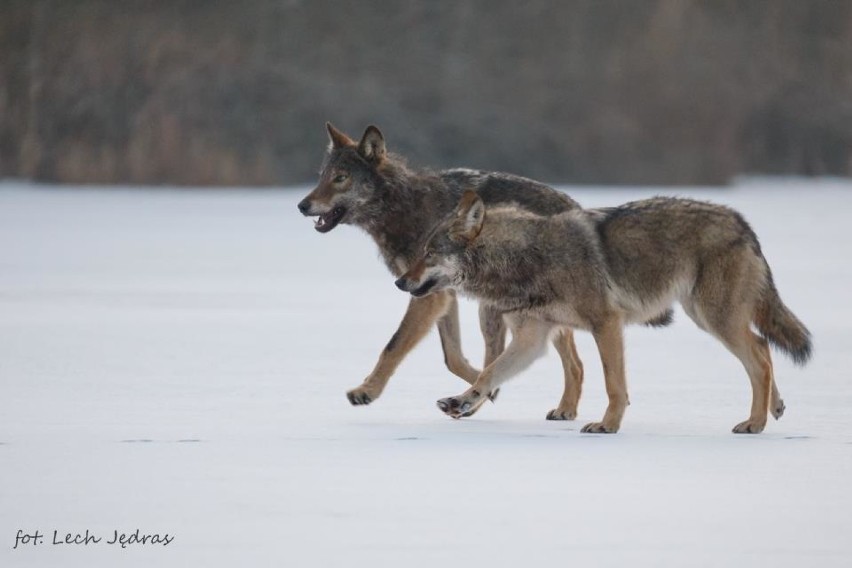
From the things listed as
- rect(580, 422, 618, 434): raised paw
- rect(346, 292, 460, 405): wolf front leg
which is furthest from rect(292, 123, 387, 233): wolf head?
rect(580, 422, 618, 434): raised paw

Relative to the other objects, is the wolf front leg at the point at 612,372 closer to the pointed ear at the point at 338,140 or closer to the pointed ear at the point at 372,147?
the pointed ear at the point at 372,147

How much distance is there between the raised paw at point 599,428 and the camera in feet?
24.7

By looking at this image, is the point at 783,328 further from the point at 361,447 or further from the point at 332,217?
the point at 332,217

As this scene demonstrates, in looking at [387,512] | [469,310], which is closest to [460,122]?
[469,310]

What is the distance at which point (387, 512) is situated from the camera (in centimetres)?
561

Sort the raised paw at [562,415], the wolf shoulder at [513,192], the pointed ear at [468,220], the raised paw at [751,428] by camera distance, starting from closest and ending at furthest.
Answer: the raised paw at [751,428], the pointed ear at [468,220], the raised paw at [562,415], the wolf shoulder at [513,192]

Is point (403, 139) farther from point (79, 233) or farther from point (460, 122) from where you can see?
point (79, 233)

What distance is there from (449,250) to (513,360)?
657 mm

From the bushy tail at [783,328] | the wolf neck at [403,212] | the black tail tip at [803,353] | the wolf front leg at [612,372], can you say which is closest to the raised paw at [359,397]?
the wolf neck at [403,212]

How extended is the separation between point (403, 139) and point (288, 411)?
28071 mm

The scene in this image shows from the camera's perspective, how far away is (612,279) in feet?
25.7

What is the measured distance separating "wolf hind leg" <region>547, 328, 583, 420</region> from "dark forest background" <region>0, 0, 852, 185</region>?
23363 millimetres

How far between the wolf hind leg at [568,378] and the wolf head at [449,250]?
29.0 inches

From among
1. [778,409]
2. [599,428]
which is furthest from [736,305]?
[599,428]
